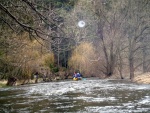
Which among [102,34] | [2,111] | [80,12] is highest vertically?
[80,12]

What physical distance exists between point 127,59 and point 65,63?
27.0ft

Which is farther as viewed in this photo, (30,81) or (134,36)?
(134,36)

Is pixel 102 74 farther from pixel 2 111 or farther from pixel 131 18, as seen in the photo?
pixel 2 111

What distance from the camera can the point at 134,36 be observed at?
29797mm

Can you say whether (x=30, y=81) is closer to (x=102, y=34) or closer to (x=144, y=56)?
(x=102, y=34)

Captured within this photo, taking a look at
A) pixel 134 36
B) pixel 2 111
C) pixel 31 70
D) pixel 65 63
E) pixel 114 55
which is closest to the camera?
pixel 2 111

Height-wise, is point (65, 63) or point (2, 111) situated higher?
point (65, 63)

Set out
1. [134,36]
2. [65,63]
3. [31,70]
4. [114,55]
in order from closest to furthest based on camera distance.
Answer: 1. [31,70]
2. [134,36]
3. [114,55]
4. [65,63]

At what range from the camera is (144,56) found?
107ft

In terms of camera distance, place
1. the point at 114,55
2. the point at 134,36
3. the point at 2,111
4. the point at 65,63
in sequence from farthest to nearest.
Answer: the point at 65,63
the point at 114,55
the point at 134,36
the point at 2,111

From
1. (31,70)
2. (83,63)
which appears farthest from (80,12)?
(31,70)

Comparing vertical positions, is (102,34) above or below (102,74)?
above

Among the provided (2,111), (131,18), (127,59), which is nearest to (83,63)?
(127,59)

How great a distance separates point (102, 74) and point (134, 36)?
237 inches
